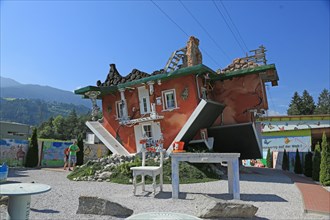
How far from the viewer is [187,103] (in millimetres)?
13578

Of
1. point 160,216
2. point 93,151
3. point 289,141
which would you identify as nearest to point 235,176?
point 160,216

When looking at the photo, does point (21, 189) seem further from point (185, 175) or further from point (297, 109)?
point (297, 109)

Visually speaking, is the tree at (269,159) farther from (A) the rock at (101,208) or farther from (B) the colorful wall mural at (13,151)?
(A) the rock at (101,208)

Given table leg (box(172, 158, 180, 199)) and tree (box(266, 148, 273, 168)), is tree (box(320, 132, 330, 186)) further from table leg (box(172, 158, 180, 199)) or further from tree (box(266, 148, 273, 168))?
tree (box(266, 148, 273, 168))

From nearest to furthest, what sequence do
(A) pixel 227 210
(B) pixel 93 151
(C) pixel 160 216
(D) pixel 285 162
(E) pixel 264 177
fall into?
(C) pixel 160 216 < (A) pixel 227 210 < (E) pixel 264 177 < (D) pixel 285 162 < (B) pixel 93 151

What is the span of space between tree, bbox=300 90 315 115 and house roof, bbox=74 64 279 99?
4807 centimetres

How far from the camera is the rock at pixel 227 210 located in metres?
5.18

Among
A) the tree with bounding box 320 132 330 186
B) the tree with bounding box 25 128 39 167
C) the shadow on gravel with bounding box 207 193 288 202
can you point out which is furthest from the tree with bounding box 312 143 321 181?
the tree with bounding box 25 128 39 167

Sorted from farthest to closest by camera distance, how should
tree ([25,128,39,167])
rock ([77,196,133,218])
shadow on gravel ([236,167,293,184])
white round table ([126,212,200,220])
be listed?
tree ([25,128,39,167]) → shadow on gravel ([236,167,293,184]) → rock ([77,196,133,218]) → white round table ([126,212,200,220])

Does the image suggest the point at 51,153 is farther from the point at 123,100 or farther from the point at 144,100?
the point at 144,100

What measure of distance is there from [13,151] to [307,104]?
5707 cm

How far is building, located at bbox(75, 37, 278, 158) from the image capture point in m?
13.6

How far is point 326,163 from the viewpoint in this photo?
11.8 m

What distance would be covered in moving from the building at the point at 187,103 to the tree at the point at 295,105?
46.1m
